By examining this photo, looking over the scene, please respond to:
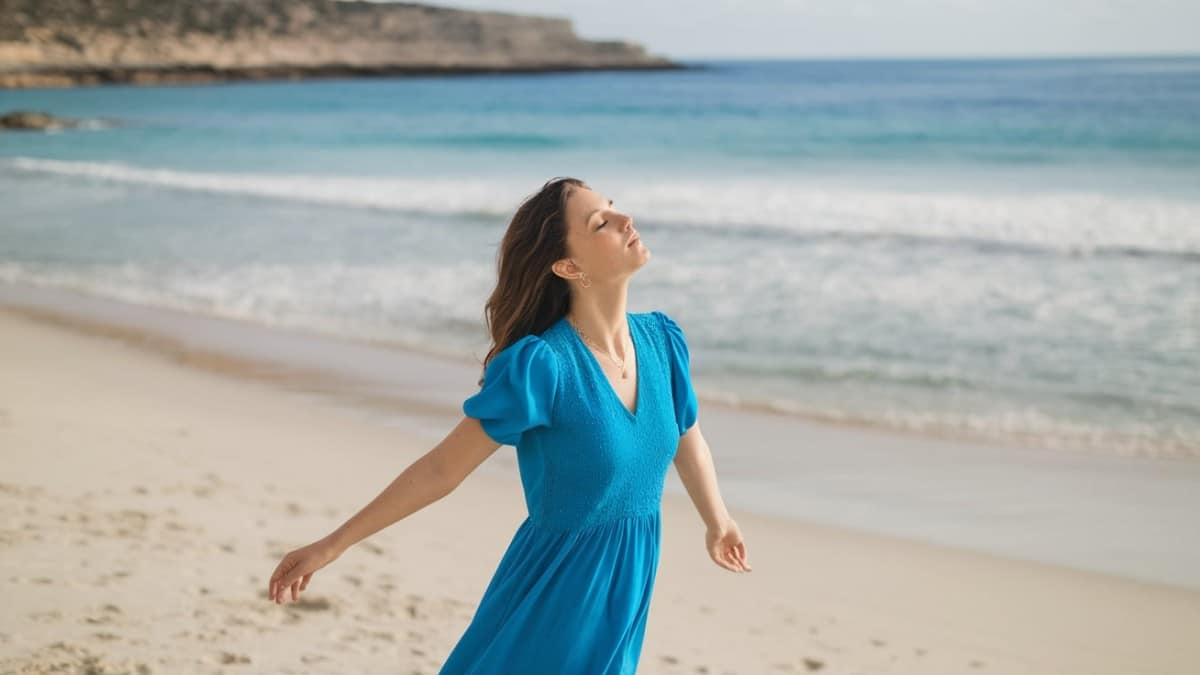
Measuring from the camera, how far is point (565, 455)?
2.25 m

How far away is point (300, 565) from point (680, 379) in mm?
824

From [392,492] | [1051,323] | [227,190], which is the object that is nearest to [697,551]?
[392,492]

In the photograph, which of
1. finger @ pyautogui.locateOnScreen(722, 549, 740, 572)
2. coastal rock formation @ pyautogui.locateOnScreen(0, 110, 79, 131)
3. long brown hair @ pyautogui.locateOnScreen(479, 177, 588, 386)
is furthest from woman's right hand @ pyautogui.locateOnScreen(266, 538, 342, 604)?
coastal rock formation @ pyautogui.locateOnScreen(0, 110, 79, 131)

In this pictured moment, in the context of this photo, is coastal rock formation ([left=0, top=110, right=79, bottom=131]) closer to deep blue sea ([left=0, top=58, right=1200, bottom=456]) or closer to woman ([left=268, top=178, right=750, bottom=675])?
deep blue sea ([left=0, top=58, right=1200, bottom=456])

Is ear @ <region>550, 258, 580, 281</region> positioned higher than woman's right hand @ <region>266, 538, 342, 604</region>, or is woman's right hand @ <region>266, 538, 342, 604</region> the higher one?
ear @ <region>550, 258, 580, 281</region>

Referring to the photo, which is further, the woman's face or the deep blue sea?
the deep blue sea

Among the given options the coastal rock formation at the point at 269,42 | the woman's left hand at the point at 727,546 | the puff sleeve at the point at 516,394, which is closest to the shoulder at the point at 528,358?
the puff sleeve at the point at 516,394

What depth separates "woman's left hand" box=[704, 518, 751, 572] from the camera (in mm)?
2635

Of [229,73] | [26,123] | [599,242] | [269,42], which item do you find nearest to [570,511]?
[599,242]

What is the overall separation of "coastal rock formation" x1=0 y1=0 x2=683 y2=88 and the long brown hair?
9085 cm

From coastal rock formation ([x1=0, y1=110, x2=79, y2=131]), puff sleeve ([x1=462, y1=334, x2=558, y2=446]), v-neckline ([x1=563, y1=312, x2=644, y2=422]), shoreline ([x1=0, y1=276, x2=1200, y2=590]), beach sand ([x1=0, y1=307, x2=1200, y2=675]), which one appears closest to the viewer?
puff sleeve ([x1=462, y1=334, x2=558, y2=446])

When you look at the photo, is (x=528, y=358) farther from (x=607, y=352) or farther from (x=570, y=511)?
(x=570, y=511)

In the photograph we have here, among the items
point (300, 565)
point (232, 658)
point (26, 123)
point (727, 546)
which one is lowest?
point (26, 123)

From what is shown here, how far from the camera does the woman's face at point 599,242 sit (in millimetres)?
2299
